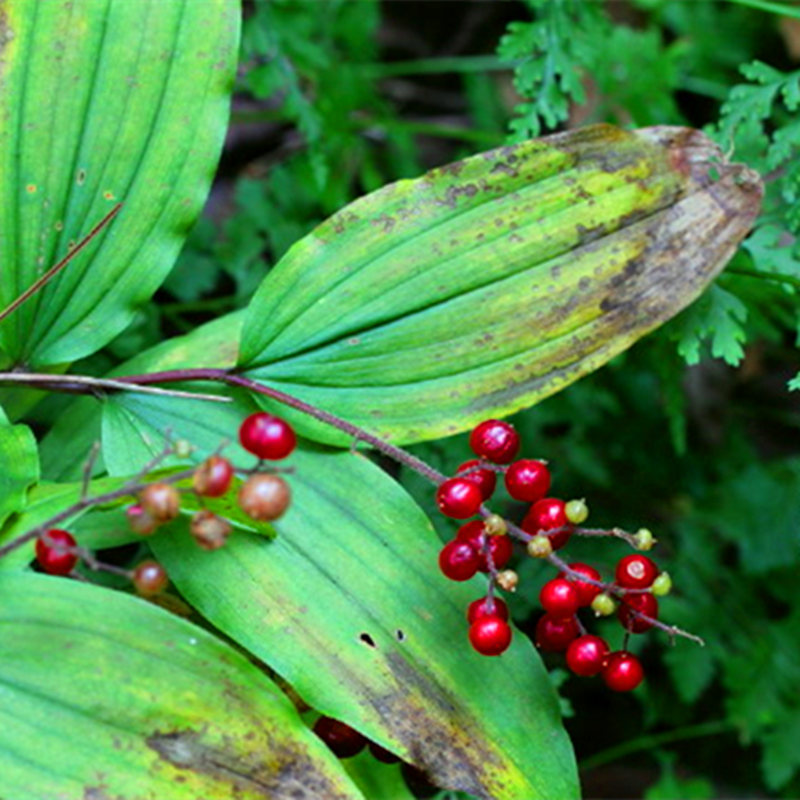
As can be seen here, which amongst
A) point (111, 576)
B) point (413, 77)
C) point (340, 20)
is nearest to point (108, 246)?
point (111, 576)

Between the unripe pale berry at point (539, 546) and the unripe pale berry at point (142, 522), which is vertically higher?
the unripe pale berry at point (142, 522)

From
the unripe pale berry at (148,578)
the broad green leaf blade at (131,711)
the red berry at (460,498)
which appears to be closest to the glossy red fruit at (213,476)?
the unripe pale berry at (148,578)

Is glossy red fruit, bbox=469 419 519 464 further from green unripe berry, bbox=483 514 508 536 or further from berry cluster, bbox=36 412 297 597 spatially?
berry cluster, bbox=36 412 297 597

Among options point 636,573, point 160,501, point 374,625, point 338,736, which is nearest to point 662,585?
point 636,573

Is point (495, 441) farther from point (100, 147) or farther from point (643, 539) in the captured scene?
point (100, 147)

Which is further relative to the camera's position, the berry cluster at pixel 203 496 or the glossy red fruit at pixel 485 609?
the glossy red fruit at pixel 485 609

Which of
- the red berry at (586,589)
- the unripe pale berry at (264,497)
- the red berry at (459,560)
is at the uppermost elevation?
the unripe pale berry at (264,497)

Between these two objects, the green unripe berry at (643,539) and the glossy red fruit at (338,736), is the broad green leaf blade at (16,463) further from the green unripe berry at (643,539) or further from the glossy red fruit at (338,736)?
the green unripe berry at (643,539)
